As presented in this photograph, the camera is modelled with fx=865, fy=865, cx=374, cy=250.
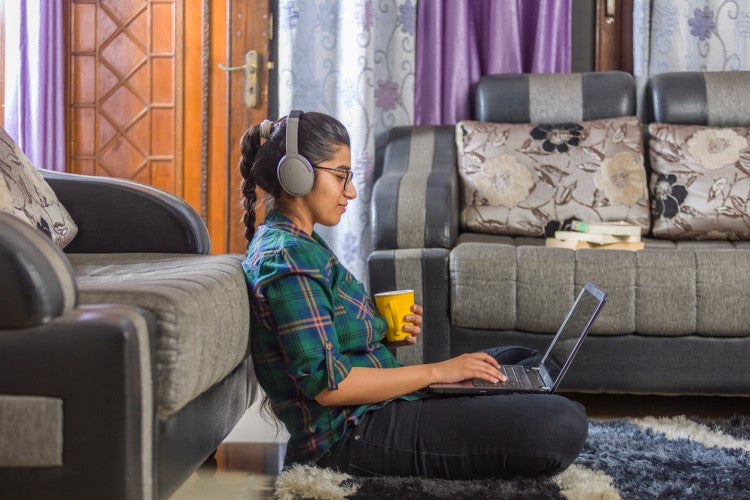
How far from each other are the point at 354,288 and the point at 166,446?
53 centimetres

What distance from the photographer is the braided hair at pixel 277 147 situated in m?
1.50

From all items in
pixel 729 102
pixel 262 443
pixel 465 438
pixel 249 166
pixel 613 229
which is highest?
pixel 729 102

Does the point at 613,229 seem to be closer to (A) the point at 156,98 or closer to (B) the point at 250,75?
(B) the point at 250,75

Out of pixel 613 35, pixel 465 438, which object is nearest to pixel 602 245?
pixel 465 438

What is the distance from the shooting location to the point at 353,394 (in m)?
1.42

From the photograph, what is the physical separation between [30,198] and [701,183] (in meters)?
2.01

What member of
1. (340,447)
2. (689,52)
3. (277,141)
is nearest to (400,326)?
(340,447)

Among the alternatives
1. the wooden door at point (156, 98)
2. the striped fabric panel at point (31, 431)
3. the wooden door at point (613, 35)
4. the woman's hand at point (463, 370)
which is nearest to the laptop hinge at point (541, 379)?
the woman's hand at point (463, 370)

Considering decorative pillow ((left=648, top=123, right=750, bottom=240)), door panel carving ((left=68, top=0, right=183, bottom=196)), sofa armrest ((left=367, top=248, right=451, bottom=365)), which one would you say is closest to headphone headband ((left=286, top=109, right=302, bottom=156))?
sofa armrest ((left=367, top=248, right=451, bottom=365))

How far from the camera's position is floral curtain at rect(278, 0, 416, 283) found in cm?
329

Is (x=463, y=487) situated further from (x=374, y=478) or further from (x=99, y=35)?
(x=99, y=35)

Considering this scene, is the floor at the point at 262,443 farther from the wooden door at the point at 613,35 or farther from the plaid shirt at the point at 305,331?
the wooden door at the point at 613,35

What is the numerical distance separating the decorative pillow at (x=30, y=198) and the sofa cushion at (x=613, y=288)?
971 millimetres

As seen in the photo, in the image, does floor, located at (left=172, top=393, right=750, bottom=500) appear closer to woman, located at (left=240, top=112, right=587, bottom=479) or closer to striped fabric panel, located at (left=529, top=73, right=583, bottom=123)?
woman, located at (left=240, top=112, right=587, bottom=479)
